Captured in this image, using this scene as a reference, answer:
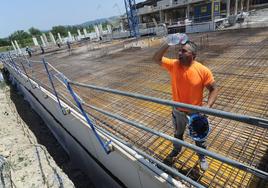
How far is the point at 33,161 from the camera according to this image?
14.2ft

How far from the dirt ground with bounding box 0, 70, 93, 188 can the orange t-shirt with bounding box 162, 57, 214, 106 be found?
2922 mm

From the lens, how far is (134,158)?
259 cm

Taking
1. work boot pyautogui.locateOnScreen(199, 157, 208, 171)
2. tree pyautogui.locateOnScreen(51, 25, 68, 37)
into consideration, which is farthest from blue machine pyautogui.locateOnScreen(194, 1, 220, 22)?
tree pyautogui.locateOnScreen(51, 25, 68, 37)

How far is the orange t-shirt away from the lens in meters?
2.09

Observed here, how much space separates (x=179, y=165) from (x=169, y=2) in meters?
30.2

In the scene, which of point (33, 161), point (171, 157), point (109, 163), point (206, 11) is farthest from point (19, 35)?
point (171, 157)

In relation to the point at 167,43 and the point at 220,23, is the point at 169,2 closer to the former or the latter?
the point at 220,23

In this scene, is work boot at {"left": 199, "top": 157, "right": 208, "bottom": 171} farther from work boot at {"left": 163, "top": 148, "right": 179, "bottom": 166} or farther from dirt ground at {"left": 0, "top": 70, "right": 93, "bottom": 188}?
dirt ground at {"left": 0, "top": 70, "right": 93, "bottom": 188}

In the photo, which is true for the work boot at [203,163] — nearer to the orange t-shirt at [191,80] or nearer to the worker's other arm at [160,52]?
the orange t-shirt at [191,80]

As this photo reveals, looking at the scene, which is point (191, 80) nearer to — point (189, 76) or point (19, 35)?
point (189, 76)

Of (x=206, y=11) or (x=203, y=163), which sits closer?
(x=203, y=163)

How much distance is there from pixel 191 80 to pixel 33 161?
4.12 meters

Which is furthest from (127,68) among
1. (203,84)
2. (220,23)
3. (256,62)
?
(220,23)

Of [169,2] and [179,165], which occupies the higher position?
[169,2]
